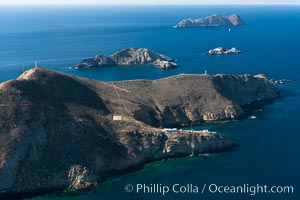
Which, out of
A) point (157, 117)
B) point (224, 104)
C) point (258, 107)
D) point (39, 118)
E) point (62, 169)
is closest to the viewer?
point (62, 169)

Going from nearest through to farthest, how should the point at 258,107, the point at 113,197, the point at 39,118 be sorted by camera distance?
the point at 113,197, the point at 39,118, the point at 258,107

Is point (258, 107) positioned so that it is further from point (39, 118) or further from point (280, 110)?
point (39, 118)

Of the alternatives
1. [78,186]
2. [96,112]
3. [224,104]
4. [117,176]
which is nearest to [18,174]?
[78,186]

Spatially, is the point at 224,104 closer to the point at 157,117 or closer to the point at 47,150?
the point at 157,117

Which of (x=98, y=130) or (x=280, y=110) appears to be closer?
(x=98, y=130)

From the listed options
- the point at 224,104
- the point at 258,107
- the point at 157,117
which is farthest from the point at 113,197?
the point at 258,107

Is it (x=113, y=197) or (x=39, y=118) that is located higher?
(x=39, y=118)
